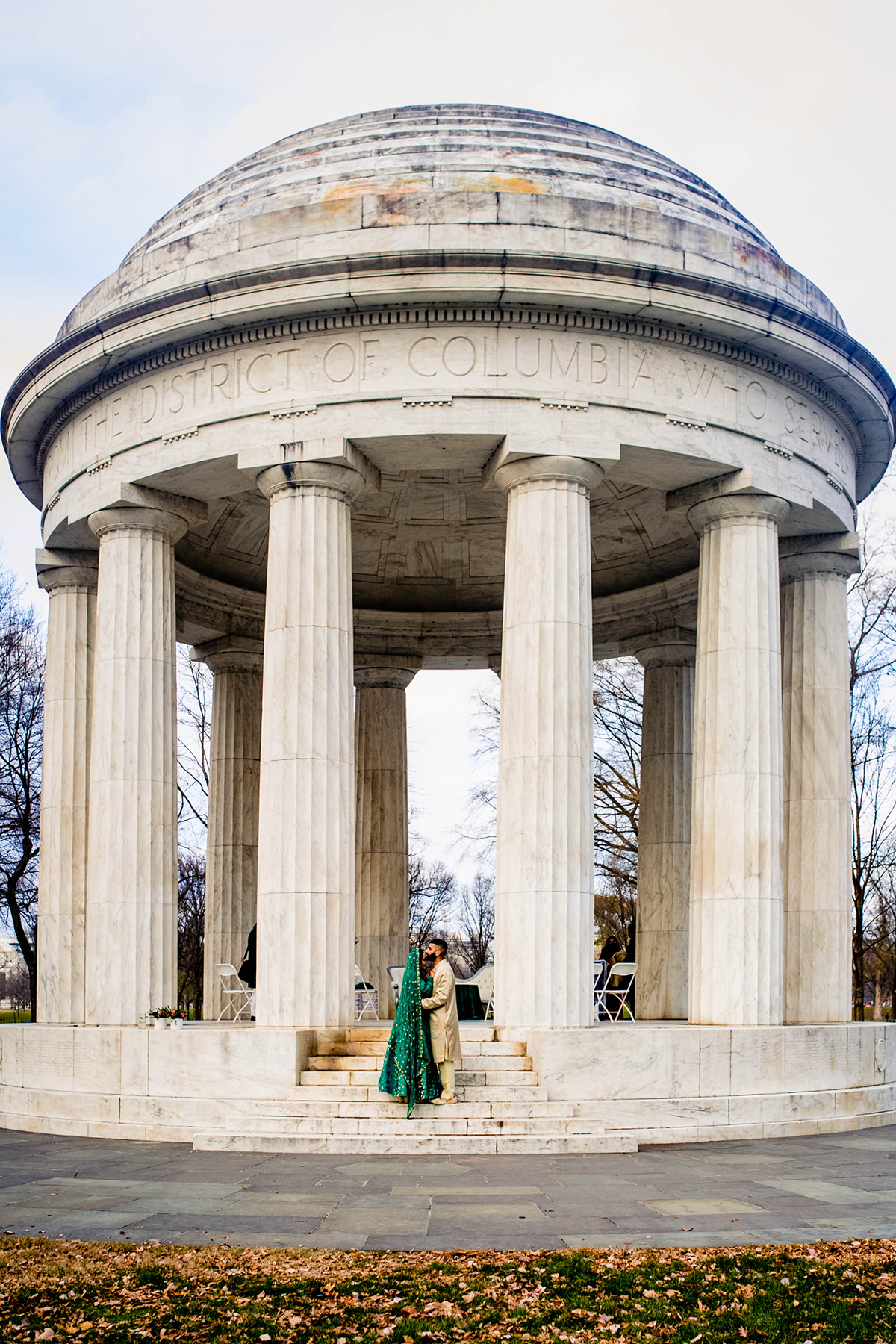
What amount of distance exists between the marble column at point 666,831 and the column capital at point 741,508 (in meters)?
11.2

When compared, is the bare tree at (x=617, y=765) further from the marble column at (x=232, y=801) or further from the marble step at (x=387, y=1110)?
the marble step at (x=387, y=1110)

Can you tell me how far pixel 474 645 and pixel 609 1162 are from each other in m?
25.1

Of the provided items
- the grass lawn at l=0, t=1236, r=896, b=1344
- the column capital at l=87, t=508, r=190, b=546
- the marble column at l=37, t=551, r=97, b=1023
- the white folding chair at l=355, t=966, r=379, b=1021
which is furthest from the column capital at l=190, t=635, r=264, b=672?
the grass lawn at l=0, t=1236, r=896, b=1344

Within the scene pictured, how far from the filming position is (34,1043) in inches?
1111

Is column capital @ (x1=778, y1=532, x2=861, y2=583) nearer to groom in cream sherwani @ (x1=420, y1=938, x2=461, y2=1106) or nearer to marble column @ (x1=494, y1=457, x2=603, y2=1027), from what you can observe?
marble column @ (x1=494, y1=457, x2=603, y2=1027)

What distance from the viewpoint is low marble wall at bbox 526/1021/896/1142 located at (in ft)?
78.7

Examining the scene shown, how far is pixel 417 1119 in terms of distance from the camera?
22.8 m

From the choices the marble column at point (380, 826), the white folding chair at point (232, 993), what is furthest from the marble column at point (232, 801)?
the marble column at point (380, 826)

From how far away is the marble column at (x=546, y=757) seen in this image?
25562 millimetres

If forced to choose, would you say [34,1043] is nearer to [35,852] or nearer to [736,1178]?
[736,1178]

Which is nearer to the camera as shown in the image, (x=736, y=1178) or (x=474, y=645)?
(x=736, y=1178)

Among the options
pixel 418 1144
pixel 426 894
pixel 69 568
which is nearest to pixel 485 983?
pixel 418 1144

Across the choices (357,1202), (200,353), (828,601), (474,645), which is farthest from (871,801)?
(357,1202)

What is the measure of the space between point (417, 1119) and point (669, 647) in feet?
69.4
